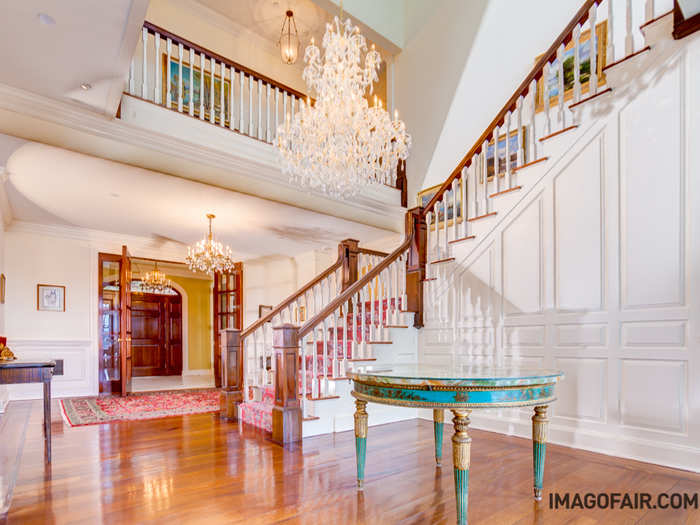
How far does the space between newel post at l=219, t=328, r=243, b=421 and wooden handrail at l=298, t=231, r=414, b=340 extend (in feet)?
5.03

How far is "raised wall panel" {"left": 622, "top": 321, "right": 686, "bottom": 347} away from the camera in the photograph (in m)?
2.99

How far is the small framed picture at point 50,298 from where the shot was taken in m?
7.26

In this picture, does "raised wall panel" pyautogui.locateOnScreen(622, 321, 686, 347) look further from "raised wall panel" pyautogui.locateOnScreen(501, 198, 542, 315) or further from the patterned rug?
the patterned rug

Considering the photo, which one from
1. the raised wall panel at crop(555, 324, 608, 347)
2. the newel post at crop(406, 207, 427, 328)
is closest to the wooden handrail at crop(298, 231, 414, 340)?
the newel post at crop(406, 207, 427, 328)

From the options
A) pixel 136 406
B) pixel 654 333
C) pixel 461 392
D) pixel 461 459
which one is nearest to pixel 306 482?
pixel 461 459

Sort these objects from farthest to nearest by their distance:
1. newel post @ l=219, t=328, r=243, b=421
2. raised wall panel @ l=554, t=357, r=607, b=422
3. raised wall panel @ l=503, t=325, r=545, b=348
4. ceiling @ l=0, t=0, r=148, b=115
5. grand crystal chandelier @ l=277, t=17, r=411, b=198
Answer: newel post @ l=219, t=328, r=243, b=421
grand crystal chandelier @ l=277, t=17, r=411, b=198
raised wall panel @ l=503, t=325, r=545, b=348
raised wall panel @ l=554, t=357, r=607, b=422
ceiling @ l=0, t=0, r=148, b=115

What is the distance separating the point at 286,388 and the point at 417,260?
2.02 meters

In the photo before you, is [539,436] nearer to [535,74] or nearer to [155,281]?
[535,74]

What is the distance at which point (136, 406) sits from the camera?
20.3 feet

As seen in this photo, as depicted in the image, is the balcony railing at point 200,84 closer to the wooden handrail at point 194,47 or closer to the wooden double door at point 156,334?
the wooden handrail at point 194,47

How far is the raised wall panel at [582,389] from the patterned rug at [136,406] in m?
4.18

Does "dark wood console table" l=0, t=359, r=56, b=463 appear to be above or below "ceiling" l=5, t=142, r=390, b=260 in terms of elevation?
below

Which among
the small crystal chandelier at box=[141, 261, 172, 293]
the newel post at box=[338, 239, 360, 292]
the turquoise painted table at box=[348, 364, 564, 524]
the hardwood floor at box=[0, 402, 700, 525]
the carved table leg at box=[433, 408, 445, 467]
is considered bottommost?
the hardwood floor at box=[0, 402, 700, 525]

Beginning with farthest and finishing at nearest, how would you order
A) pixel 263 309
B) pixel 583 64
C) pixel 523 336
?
pixel 263 309, pixel 583 64, pixel 523 336
